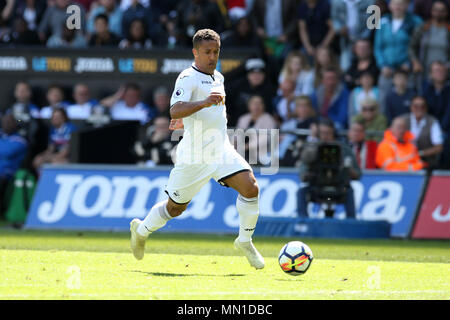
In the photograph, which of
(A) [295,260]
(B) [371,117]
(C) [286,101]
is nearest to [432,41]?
(B) [371,117]

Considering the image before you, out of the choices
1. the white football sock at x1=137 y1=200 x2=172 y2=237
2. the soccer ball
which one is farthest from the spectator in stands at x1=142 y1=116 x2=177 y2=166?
the soccer ball

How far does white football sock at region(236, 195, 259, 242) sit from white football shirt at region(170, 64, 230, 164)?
0.53 m

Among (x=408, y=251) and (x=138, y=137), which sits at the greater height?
(x=138, y=137)

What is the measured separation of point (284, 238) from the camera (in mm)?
15562

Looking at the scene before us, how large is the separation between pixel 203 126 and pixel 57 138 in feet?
32.1

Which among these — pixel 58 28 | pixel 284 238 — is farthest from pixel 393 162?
pixel 58 28

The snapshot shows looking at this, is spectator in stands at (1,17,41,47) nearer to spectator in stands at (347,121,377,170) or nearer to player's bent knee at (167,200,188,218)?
spectator in stands at (347,121,377,170)

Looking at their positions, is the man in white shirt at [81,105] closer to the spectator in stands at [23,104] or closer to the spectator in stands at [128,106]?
the spectator in stands at [128,106]

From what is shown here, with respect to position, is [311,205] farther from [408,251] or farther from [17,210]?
[17,210]

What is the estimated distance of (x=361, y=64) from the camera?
18953mm

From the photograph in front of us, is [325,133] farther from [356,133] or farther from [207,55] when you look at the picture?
[207,55]

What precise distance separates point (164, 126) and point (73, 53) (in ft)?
9.79

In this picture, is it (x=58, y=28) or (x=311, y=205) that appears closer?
(x=311, y=205)

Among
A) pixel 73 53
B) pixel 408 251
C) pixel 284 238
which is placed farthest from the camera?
pixel 73 53
